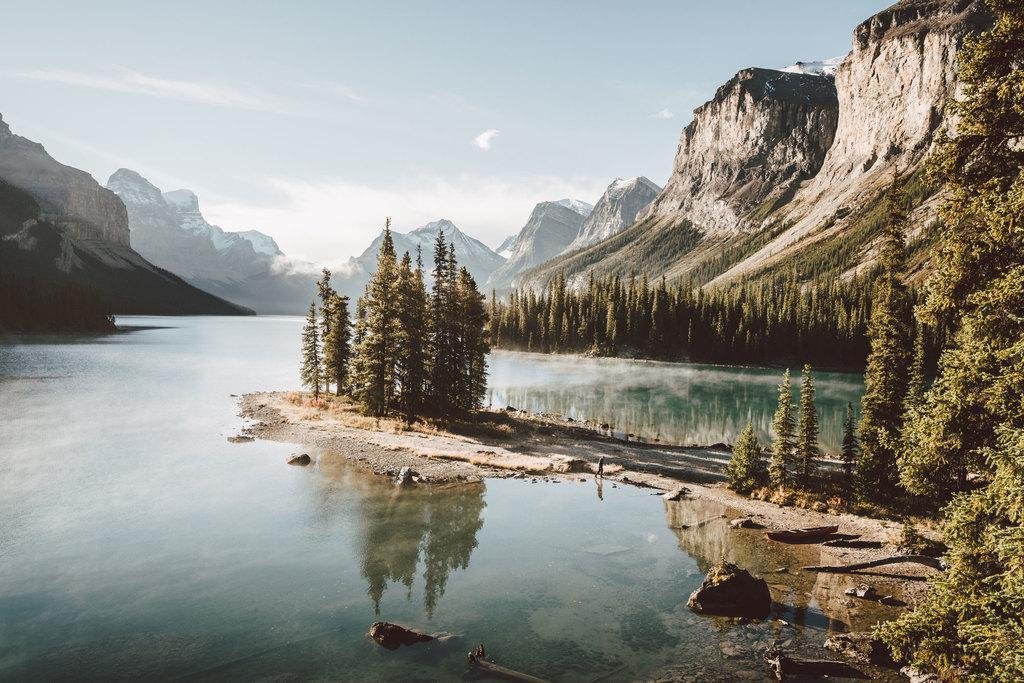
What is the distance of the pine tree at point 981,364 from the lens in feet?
34.2

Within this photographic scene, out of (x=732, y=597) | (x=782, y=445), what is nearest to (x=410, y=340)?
(x=782, y=445)

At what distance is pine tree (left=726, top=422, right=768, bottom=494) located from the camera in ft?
123

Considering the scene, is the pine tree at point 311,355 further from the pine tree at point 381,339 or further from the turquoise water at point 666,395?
the turquoise water at point 666,395

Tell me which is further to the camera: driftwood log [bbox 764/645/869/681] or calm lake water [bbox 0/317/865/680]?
calm lake water [bbox 0/317/865/680]

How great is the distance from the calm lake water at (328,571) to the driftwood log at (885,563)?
1045 millimetres

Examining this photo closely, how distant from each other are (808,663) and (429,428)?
4171 cm

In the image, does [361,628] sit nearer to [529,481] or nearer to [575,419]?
[529,481]

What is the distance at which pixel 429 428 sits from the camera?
55406 mm

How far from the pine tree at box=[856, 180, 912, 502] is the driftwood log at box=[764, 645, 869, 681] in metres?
19.0

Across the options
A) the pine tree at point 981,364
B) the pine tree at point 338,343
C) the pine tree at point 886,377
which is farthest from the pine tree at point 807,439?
the pine tree at point 338,343

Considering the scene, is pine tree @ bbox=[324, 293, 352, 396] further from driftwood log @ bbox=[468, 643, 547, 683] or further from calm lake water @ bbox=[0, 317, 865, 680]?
driftwood log @ bbox=[468, 643, 547, 683]

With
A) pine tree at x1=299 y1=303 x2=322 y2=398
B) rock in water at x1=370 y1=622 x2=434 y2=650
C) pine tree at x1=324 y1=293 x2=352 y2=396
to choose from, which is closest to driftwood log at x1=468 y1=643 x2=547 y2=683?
rock in water at x1=370 y1=622 x2=434 y2=650

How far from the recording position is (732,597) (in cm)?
2164

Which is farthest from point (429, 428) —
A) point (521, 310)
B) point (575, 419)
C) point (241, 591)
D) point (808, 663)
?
point (521, 310)
